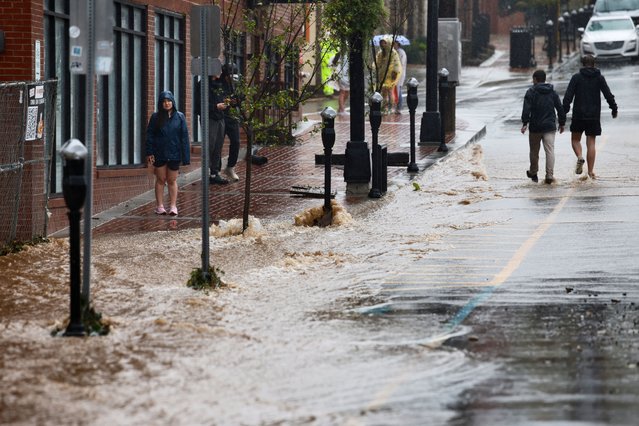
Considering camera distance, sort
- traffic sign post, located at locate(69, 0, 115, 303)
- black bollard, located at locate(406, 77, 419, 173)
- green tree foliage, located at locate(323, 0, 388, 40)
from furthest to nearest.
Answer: black bollard, located at locate(406, 77, 419, 173) → green tree foliage, located at locate(323, 0, 388, 40) → traffic sign post, located at locate(69, 0, 115, 303)

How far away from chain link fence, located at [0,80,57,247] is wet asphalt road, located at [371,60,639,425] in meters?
4.41

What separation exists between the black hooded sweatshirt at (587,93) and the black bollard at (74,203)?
12245mm

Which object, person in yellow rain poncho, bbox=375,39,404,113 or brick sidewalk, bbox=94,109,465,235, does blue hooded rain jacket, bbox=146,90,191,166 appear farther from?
person in yellow rain poncho, bbox=375,39,404,113

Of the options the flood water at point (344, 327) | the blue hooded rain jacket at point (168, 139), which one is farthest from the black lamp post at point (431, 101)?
the blue hooded rain jacket at point (168, 139)

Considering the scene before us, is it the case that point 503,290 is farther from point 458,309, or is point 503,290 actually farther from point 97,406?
point 97,406

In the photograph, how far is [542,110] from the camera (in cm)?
2048

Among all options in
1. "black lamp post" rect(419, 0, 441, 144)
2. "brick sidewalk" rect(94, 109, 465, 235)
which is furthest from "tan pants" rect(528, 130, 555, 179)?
"black lamp post" rect(419, 0, 441, 144)

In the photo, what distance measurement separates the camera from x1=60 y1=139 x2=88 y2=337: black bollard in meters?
9.86

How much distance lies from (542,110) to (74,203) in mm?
11681

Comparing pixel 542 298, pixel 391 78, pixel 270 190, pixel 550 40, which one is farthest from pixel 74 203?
pixel 550 40

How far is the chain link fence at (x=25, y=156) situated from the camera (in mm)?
14883

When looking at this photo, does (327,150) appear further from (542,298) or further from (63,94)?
(542,298)

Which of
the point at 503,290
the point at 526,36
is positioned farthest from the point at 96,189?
the point at 526,36

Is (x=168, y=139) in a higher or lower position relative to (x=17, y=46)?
lower
